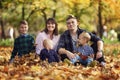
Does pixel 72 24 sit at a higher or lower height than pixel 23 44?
higher

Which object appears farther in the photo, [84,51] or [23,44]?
[23,44]

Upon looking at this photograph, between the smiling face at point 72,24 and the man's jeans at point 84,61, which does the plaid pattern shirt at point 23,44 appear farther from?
the man's jeans at point 84,61

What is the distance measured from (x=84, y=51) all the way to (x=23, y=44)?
6.56ft

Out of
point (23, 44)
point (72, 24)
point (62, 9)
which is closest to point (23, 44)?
point (23, 44)

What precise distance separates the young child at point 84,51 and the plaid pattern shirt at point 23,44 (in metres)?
1.79

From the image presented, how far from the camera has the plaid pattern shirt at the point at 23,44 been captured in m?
11.0

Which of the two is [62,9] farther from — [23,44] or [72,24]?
[72,24]

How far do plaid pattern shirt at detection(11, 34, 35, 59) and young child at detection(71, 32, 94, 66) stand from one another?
1786mm

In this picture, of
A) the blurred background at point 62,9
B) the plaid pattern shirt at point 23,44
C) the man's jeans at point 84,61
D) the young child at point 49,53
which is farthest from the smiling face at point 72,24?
the blurred background at point 62,9

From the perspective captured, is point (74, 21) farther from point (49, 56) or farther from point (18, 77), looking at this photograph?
point (18, 77)

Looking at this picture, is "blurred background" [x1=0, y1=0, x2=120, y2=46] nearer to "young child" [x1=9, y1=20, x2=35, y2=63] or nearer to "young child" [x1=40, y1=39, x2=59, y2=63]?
"young child" [x1=9, y1=20, x2=35, y2=63]

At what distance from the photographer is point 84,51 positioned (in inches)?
377

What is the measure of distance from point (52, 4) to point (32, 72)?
1514 centimetres

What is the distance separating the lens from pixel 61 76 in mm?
7039
